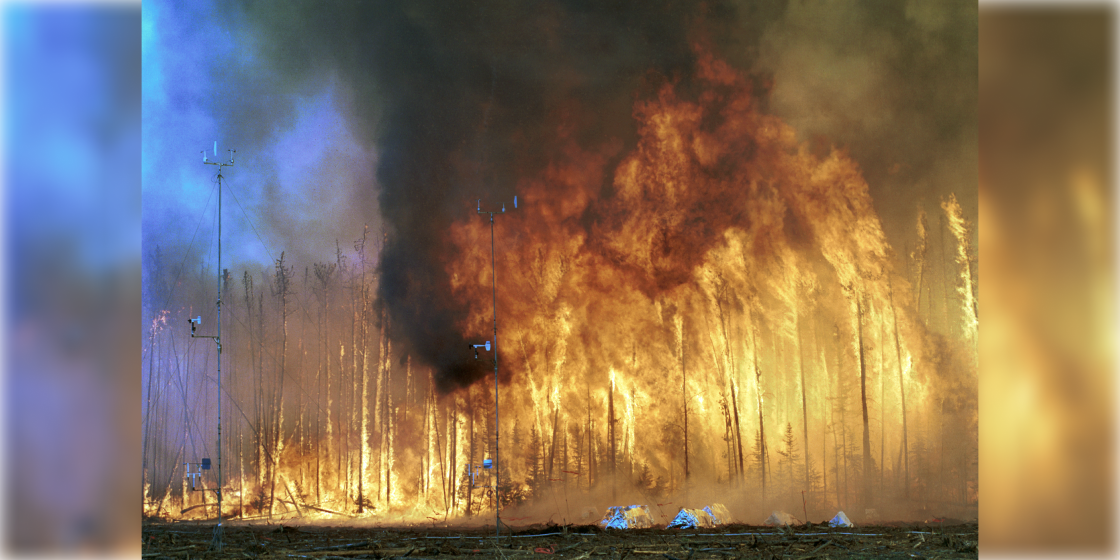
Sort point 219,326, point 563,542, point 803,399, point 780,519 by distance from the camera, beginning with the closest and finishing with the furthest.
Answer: point 563,542 → point 219,326 → point 780,519 → point 803,399

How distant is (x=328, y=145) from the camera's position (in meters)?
6.43

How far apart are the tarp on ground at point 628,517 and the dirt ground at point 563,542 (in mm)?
65

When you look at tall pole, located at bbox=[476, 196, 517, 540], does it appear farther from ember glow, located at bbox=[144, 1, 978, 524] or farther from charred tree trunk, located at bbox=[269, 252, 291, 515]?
charred tree trunk, located at bbox=[269, 252, 291, 515]

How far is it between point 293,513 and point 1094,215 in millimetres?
6128

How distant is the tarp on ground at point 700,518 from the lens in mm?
6301

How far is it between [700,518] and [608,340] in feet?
5.96

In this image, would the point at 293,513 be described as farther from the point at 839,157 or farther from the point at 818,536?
the point at 839,157

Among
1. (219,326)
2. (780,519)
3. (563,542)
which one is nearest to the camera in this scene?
(563,542)

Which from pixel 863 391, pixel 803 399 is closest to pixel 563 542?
pixel 803 399

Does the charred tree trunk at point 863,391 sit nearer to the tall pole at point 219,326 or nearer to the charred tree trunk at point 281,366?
the charred tree trunk at point 281,366

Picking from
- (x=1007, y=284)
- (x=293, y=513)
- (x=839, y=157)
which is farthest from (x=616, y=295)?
(x=1007, y=284)

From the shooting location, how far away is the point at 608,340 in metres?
6.40

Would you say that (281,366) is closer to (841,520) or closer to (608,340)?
(608,340)

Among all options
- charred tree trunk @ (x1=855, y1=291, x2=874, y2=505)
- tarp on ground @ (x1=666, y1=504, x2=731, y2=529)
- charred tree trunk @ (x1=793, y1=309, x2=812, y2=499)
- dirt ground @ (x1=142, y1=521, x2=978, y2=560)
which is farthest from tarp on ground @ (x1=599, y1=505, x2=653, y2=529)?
charred tree trunk @ (x1=855, y1=291, x2=874, y2=505)
